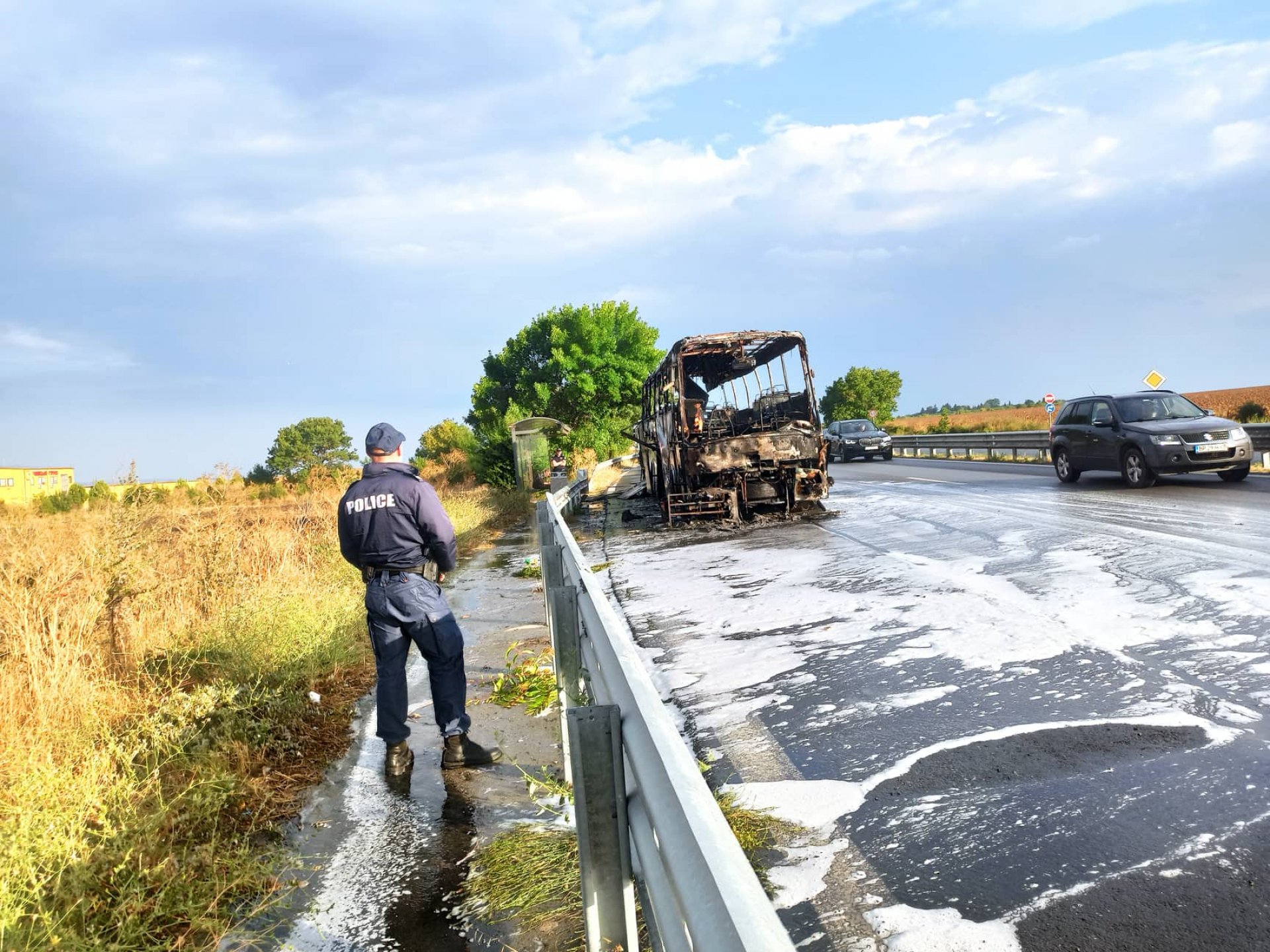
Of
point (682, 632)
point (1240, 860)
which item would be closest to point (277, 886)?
point (1240, 860)

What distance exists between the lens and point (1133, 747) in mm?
4430

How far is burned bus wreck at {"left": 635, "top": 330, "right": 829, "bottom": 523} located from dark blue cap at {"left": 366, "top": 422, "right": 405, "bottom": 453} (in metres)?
9.91

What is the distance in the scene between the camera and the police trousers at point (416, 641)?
17.5 ft

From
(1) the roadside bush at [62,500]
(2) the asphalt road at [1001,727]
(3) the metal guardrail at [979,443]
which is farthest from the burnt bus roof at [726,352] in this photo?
(3) the metal guardrail at [979,443]

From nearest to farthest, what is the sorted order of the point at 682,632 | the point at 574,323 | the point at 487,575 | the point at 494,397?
the point at 682,632 < the point at 487,575 < the point at 574,323 < the point at 494,397

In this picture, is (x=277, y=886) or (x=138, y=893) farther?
(x=277, y=886)

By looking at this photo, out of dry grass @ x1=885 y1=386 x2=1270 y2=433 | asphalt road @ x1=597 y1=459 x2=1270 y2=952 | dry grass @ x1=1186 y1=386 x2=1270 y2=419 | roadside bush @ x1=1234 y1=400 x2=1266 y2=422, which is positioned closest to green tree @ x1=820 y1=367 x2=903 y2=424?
dry grass @ x1=885 y1=386 x2=1270 y2=433

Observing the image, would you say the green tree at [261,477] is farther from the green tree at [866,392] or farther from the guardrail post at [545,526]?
the green tree at [866,392]

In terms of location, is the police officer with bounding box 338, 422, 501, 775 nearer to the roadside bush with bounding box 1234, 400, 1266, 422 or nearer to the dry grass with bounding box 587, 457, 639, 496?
the dry grass with bounding box 587, 457, 639, 496

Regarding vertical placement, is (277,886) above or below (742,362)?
below

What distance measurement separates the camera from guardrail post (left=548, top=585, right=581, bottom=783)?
14.9 feet

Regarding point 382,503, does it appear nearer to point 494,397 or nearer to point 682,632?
point 682,632

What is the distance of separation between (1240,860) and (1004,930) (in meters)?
0.99

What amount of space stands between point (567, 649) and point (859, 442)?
108 ft
